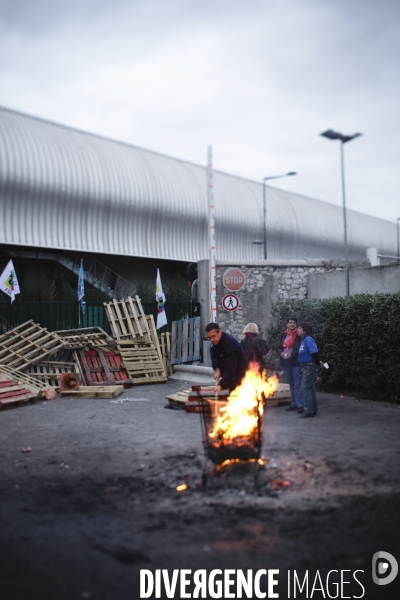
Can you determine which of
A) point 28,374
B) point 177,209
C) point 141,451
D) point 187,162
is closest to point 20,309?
point 28,374

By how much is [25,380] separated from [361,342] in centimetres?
820

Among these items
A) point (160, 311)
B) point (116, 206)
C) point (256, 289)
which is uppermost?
point (116, 206)

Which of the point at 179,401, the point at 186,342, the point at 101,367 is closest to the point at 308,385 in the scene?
the point at 179,401

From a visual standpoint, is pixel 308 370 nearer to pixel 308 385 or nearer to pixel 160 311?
pixel 308 385

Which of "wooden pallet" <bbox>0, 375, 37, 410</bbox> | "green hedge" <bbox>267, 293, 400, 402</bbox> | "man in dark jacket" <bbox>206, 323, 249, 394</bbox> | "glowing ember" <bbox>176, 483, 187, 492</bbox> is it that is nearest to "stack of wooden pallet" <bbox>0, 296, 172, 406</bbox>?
"wooden pallet" <bbox>0, 375, 37, 410</bbox>

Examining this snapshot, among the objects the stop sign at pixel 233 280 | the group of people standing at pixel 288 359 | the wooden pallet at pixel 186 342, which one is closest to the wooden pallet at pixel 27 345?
the wooden pallet at pixel 186 342

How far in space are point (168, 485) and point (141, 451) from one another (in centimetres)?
167

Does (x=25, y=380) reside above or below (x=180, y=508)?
above

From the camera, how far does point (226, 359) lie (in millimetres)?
7965

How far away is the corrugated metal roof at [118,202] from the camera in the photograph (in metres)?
29.8

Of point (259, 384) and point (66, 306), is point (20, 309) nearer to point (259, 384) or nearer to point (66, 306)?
point (66, 306)

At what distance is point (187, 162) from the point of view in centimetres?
4053

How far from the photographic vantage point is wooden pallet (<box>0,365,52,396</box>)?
13835mm

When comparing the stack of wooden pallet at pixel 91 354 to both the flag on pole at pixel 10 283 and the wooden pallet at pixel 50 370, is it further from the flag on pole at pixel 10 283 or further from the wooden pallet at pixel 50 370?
the flag on pole at pixel 10 283
